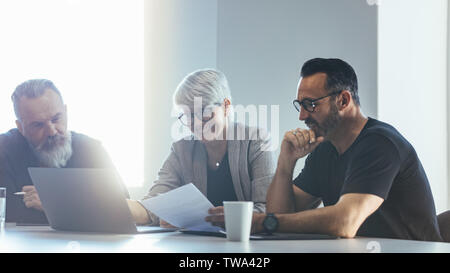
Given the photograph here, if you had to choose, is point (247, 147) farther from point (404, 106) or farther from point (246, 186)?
point (404, 106)

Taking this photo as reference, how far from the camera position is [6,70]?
3340 mm

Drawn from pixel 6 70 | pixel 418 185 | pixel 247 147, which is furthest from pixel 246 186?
pixel 6 70

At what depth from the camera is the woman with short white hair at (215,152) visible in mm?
2371

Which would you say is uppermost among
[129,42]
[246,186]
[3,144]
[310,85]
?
[129,42]

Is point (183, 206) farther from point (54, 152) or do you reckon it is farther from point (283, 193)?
point (54, 152)

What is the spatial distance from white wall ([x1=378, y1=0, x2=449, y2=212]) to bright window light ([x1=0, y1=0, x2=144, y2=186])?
1526 mm

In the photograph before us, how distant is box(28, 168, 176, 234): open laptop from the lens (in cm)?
148

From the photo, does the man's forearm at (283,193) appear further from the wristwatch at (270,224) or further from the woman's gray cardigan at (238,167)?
the wristwatch at (270,224)

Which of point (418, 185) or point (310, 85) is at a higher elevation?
point (310, 85)

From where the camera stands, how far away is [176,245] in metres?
1.23

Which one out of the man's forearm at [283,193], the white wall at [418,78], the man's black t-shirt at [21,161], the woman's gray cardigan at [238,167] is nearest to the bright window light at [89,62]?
the man's black t-shirt at [21,161]

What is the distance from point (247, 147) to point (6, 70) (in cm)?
176

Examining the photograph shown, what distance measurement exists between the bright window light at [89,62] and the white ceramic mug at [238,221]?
224 cm

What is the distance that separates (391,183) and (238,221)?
1.93 feet
